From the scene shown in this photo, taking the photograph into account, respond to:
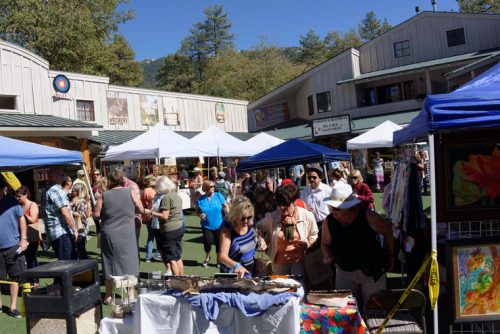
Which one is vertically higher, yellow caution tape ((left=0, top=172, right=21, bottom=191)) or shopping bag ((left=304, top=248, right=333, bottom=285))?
yellow caution tape ((left=0, top=172, right=21, bottom=191))

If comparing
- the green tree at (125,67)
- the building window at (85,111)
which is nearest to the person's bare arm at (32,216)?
the building window at (85,111)

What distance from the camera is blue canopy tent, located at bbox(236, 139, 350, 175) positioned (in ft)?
29.7

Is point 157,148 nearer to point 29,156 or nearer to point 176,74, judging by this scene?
point 29,156

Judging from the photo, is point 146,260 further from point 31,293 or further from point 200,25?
point 200,25

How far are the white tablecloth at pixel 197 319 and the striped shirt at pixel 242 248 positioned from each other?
3.02 feet

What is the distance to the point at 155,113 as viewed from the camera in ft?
75.9

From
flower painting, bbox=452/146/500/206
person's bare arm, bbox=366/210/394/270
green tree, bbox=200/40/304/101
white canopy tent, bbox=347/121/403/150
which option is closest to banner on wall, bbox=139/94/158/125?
white canopy tent, bbox=347/121/403/150

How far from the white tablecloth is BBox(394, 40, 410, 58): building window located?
23621mm

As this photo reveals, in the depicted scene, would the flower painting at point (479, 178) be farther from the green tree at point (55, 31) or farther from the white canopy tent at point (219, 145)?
the green tree at point (55, 31)

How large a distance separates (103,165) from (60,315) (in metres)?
16.7

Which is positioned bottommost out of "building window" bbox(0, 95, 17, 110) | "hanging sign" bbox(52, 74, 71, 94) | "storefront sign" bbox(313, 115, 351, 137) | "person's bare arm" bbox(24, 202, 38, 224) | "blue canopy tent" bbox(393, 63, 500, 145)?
"person's bare arm" bbox(24, 202, 38, 224)

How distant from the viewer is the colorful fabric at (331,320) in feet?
11.9

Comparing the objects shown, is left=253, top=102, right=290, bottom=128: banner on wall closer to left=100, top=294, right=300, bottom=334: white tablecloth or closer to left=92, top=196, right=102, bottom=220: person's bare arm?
left=92, top=196, right=102, bottom=220: person's bare arm

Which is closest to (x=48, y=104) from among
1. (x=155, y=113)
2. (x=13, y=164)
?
(x=155, y=113)
